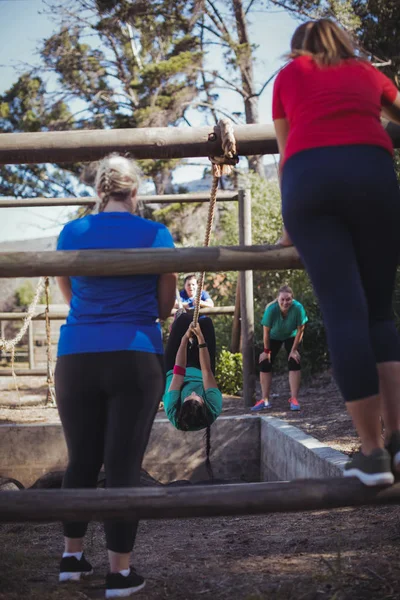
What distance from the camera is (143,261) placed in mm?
2221

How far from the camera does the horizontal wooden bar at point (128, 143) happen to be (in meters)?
2.85

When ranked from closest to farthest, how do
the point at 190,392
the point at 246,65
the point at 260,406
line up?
the point at 190,392 < the point at 260,406 < the point at 246,65

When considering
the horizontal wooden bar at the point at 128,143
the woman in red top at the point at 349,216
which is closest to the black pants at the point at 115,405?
the woman in red top at the point at 349,216

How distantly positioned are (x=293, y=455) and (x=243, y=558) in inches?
79.5

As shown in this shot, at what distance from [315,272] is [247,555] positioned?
1531 mm

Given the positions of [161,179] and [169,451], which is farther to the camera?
[161,179]

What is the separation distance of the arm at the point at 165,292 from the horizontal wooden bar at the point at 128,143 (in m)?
0.70

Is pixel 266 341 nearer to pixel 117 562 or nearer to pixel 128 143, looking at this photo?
pixel 128 143

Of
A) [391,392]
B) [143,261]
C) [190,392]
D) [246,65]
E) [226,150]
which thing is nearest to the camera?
[391,392]

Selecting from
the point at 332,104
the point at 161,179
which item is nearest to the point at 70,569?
the point at 332,104

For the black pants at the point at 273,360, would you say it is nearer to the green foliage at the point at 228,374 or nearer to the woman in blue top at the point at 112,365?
the green foliage at the point at 228,374

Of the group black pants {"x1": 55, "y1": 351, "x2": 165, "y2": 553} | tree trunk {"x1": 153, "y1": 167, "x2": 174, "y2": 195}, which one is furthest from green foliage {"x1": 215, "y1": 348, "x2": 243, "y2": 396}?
tree trunk {"x1": 153, "y1": 167, "x2": 174, "y2": 195}

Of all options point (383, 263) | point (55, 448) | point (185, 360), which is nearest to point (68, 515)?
point (383, 263)

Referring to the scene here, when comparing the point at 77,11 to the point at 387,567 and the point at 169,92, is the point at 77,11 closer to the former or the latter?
the point at 169,92
